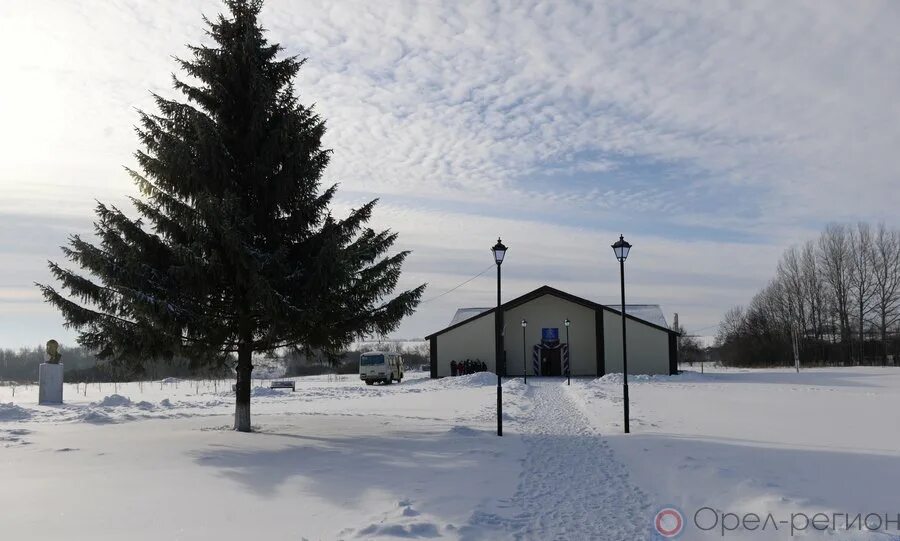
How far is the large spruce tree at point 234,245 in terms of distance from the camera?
12500 mm

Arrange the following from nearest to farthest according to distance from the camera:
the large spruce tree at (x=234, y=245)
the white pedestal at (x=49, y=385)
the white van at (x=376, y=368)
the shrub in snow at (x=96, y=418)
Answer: the large spruce tree at (x=234, y=245) < the shrub in snow at (x=96, y=418) < the white pedestal at (x=49, y=385) < the white van at (x=376, y=368)

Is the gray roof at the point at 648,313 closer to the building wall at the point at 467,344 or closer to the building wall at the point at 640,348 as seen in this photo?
the building wall at the point at 640,348

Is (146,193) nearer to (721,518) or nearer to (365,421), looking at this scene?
(365,421)

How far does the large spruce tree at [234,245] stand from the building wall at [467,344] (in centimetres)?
3138

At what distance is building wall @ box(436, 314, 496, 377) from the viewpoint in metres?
45.8

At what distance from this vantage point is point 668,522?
6.76 m

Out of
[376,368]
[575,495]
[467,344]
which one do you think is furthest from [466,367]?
[575,495]

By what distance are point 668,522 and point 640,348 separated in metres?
39.3

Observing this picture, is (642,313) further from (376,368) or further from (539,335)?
(376,368)

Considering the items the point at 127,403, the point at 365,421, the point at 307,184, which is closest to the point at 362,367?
the point at 127,403

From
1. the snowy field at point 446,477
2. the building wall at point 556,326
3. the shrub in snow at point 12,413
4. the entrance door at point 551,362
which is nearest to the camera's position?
the snowy field at point 446,477

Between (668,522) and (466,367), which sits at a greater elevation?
(668,522)

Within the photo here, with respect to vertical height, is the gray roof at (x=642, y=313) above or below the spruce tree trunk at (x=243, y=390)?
above

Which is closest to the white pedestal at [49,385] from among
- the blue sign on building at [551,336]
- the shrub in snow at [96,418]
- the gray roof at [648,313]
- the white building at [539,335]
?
the shrub in snow at [96,418]
